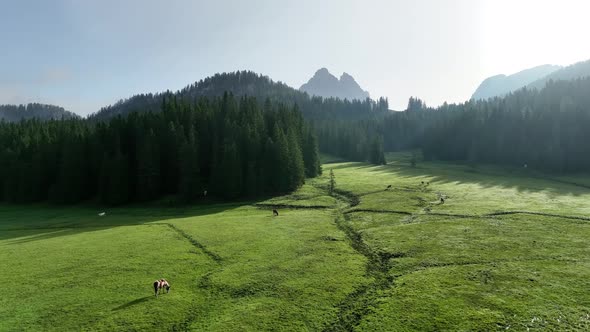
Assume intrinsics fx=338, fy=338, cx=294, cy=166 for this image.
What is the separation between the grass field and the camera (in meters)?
25.5

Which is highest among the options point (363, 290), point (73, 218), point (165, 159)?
point (165, 159)

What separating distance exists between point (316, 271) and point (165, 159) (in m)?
84.4

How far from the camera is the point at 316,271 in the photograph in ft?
114

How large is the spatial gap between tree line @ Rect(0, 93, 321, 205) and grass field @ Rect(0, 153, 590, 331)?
30.3 metres

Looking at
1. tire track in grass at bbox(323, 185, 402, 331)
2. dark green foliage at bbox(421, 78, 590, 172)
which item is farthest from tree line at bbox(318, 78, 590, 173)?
tire track in grass at bbox(323, 185, 402, 331)

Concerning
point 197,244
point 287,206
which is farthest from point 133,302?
point 287,206

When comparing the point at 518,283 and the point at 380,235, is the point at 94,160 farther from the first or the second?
the point at 518,283

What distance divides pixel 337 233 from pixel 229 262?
1852 centimetres

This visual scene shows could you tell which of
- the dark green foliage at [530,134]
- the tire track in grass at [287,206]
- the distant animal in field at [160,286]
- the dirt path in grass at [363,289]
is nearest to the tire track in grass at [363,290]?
the dirt path in grass at [363,289]

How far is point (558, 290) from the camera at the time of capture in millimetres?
28562

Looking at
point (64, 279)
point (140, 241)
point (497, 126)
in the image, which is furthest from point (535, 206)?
point (497, 126)

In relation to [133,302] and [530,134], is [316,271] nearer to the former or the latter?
[133,302]

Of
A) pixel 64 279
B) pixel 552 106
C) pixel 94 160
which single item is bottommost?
pixel 64 279

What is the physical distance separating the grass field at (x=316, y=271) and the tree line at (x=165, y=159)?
3029 cm
